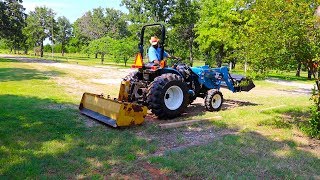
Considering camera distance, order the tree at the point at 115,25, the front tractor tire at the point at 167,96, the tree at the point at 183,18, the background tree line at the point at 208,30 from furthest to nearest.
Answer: the tree at the point at 115,25 < the tree at the point at 183,18 < the front tractor tire at the point at 167,96 < the background tree line at the point at 208,30

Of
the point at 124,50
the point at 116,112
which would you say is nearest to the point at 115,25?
the point at 124,50

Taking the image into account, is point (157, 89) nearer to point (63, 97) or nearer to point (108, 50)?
point (63, 97)

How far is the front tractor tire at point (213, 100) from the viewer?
9180 mm

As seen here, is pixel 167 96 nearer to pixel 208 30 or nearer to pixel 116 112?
pixel 116 112

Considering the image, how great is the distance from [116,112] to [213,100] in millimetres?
3407

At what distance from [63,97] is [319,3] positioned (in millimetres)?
8116

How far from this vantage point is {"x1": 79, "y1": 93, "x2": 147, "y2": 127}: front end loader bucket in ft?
22.6

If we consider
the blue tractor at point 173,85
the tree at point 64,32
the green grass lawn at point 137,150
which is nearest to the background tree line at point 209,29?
the tree at point 64,32

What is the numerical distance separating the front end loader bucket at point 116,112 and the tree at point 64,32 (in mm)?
73312

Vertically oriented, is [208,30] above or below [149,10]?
below

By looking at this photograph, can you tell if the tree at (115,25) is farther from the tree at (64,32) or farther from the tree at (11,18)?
the tree at (11,18)

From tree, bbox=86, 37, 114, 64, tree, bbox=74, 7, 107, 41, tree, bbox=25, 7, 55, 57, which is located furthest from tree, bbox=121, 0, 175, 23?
tree, bbox=74, 7, 107, 41

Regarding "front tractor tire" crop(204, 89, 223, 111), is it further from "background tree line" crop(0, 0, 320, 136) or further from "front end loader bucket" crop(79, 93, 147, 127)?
"front end loader bucket" crop(79, 93, 147, 127)

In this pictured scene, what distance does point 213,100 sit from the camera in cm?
937
